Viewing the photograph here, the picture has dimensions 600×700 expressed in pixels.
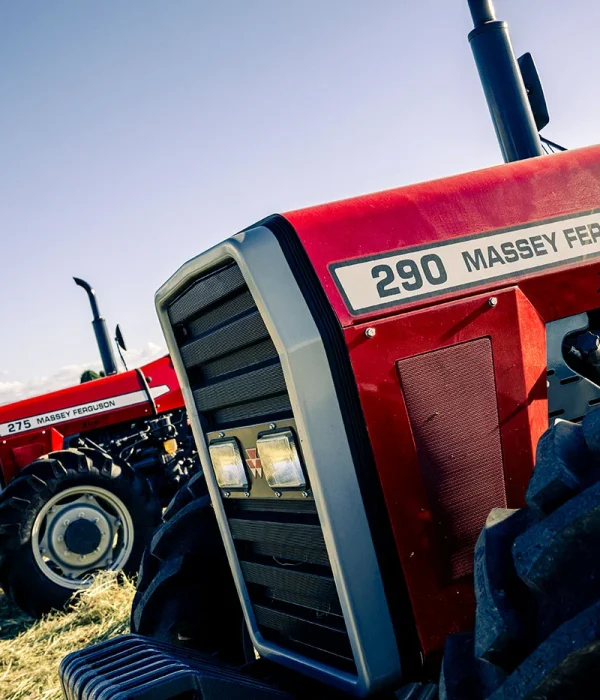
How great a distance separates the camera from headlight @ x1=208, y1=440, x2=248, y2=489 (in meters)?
1.96

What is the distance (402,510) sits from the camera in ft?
5.39

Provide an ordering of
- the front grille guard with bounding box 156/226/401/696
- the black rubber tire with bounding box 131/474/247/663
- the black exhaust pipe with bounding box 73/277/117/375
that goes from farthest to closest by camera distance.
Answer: the black exhaust pipe with bounding box 73/277/117/375, the black rubber tire with bounding box 131/474/247/663, the front grille guard with bounding box 156/226/401/696

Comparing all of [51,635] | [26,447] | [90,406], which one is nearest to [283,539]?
[51,635]

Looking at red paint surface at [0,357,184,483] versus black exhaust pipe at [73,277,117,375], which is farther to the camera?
black exhaust pipe at [73,277,117,375]

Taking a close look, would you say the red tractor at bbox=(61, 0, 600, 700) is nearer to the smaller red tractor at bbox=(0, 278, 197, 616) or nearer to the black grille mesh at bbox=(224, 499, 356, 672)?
the black grille mesh at bbox=(224, 499, 356, 672)

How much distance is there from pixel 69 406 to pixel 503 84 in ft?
15.5

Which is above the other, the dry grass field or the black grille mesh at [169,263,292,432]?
the black grille mesh at [169,263,292,432]

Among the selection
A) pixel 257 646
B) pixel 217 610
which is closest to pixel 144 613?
pixel 217 610

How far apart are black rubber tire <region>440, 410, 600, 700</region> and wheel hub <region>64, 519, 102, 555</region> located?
176 inches

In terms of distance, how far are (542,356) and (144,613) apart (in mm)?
1313

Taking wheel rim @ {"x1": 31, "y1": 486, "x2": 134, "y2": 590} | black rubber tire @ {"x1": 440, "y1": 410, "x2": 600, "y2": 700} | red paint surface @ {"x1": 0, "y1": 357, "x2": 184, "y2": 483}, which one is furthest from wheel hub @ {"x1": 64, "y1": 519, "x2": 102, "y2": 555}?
black rubber tire @ {"x1": 440, "y1": 410, "x2": 600, "y2": 700}

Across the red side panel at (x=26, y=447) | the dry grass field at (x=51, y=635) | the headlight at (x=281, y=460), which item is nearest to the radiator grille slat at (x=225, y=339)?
the headlight at (x=281, y=460)

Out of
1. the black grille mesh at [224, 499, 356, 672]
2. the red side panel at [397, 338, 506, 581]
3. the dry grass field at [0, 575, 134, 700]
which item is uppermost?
the red side panel at [397, 338, 506, 581]

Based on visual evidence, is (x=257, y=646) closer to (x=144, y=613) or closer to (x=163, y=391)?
(x=144, y=613)
